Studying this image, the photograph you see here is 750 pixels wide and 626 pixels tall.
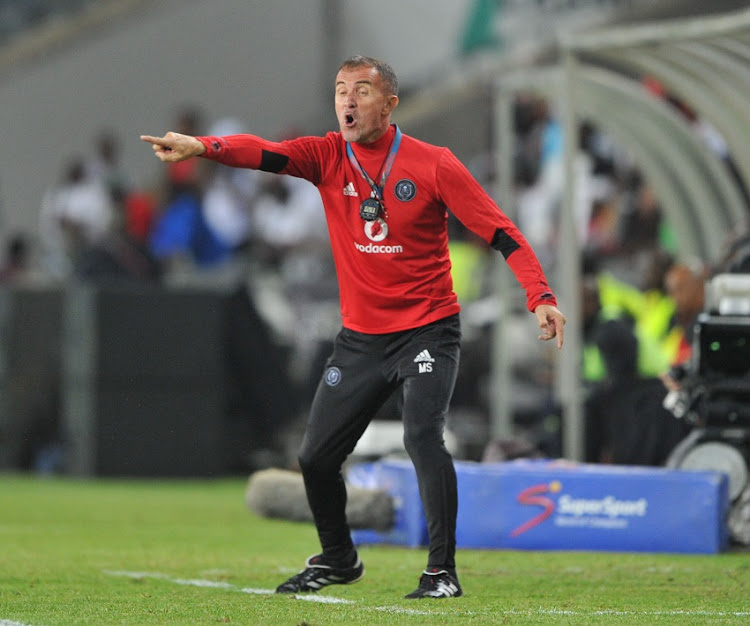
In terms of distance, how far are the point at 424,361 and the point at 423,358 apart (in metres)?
0.01

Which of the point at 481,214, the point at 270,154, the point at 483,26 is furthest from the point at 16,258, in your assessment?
the point at 481,214

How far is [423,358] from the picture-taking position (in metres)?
6.81

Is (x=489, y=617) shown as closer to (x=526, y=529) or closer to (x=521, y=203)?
(x=526, y=529)

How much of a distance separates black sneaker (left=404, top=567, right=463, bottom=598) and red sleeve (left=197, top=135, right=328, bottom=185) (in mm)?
1703

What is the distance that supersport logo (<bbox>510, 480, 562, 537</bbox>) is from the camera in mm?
9148

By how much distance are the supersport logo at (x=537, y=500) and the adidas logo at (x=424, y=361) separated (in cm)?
254

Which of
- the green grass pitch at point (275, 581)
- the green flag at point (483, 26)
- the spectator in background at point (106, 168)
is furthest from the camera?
the green flag at point (483, 26)

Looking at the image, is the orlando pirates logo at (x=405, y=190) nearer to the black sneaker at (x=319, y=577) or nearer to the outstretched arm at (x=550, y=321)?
the outstretched arm at (x=550, y=321)

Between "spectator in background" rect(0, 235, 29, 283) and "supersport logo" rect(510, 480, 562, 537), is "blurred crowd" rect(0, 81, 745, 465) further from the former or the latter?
"supersport logo" rect(510, 480, 562, 537)

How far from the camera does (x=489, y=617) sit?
6.12 meters

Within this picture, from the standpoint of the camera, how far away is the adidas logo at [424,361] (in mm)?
6801

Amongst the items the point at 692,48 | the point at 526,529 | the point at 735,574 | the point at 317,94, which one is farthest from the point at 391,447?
the point at 317,94

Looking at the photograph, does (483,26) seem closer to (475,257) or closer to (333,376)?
(475,257)

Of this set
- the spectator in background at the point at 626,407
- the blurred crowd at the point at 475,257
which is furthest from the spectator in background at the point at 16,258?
the spectator in background at the point at 626,407
